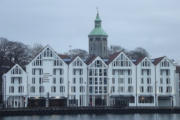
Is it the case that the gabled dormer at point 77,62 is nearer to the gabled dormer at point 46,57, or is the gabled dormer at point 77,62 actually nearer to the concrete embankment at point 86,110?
the gabled dormer at point 46,57

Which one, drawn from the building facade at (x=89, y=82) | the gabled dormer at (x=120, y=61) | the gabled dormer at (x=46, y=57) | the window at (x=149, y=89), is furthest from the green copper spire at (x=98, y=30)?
the gabled dormer at (x=46, y=57)

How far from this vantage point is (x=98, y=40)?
149625mm

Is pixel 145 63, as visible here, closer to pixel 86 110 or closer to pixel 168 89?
pixel 168 89


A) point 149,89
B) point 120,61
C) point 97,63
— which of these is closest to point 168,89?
point 149,89

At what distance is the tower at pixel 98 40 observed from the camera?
149 m

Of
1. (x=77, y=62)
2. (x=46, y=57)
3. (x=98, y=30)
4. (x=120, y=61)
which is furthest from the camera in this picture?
(x=98, y=30)

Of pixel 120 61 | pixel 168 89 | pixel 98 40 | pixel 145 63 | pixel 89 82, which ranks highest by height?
pixel 98 40

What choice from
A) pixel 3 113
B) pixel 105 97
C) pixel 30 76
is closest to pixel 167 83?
pixel 105 97

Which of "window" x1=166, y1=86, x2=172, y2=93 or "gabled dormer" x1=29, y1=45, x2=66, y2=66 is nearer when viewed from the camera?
"gabled dormer" x1=29, y1=45, x2=66, y2=66

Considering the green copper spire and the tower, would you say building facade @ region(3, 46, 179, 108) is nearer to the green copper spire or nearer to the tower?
the green copper spire

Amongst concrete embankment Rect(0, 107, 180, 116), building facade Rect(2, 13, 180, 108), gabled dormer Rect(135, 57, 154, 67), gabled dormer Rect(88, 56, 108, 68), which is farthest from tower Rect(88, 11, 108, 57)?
concrete embankment Rect(0, 107, 180, 116)

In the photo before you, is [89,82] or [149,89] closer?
[89,82]

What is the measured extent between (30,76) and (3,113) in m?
14.7

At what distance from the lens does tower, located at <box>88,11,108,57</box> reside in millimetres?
148750
